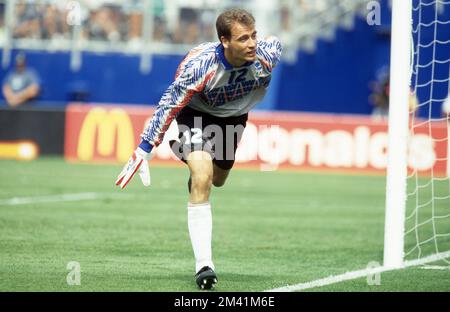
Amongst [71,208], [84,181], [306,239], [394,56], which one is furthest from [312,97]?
[394,56]

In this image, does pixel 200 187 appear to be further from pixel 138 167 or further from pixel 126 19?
pixel 126 19

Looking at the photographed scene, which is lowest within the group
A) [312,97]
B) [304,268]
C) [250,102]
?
[304,268]

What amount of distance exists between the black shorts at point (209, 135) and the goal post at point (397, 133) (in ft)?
4.79

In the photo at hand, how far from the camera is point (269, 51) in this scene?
8492 mm

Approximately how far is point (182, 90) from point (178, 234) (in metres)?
4.04

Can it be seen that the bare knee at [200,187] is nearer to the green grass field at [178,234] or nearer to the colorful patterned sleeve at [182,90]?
the colorful patterned sleeve at [182,90]

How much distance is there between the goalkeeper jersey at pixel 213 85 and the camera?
8.02 m

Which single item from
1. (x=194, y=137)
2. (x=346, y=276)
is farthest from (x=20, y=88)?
(x=194, y=137)

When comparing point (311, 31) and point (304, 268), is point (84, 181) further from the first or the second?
point (311, 31)

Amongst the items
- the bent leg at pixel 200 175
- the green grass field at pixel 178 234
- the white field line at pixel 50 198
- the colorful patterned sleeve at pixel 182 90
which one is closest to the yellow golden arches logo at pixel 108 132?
the green grass field at pixel 178 234

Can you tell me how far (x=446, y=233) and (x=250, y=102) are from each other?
4727 millimetres

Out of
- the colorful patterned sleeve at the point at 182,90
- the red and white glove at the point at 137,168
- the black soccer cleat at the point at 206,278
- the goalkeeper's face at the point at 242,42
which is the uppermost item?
the goalkeeper's face at the point at 242,42

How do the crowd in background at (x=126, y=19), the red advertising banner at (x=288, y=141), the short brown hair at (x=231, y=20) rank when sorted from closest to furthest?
the short brown hair at (x=231, y=20), the red advertising banner at (x=288, y=141), the crowd in background at (x=126, y=19)

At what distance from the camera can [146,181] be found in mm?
8312
